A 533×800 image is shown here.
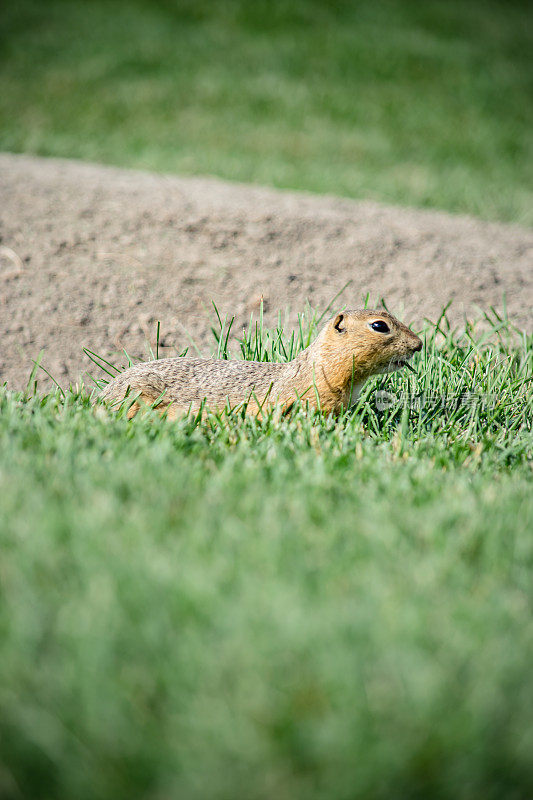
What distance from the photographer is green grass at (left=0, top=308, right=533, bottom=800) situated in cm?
150

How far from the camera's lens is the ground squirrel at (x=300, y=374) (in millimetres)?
3295

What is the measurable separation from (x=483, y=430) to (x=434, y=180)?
21.4 feet

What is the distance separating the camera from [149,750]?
150 cm

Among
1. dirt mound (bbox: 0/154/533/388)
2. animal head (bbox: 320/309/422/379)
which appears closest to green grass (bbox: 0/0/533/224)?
dirt mound (bbox: 0/154/533/388)

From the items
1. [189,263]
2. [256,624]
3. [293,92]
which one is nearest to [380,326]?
[256,624]

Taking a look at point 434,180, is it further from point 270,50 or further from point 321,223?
point 270,50

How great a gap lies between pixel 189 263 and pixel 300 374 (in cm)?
196

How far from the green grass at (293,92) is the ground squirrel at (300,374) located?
519 centimetres

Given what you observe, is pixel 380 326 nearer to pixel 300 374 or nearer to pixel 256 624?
pixel 300 374

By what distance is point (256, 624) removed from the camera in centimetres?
175

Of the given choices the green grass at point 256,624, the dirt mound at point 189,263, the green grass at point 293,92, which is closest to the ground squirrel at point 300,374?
the green grass at point 256,624

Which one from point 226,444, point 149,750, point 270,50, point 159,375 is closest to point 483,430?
point 226,444

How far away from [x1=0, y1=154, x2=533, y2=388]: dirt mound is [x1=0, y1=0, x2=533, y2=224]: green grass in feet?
9.04

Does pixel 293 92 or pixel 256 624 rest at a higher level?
pixel 293 92
